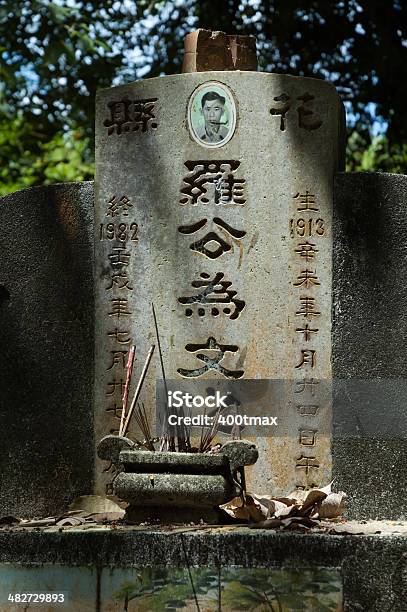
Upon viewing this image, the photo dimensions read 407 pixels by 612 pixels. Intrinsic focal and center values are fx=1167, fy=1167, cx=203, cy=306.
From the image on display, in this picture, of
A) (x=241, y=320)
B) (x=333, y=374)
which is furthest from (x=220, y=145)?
(x=333, y=374)

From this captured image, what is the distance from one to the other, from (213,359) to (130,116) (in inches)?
52.6

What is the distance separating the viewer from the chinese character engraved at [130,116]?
235 inches

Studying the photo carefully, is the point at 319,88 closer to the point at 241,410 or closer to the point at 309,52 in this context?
the point at 241,410

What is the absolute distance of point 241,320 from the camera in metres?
5.75

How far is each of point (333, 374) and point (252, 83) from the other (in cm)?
152

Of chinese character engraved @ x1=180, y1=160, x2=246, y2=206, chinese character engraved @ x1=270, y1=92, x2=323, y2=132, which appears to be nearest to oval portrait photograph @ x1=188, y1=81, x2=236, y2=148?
chinese character engraved @ x1=180, y1=160, x2=246, y2=206

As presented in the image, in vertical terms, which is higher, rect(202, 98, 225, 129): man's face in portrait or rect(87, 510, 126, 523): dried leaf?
rect(202, 98, 225, 129): man's face in portrait

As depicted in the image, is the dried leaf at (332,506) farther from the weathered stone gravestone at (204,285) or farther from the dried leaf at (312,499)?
the weathered stone gravestone at (204,285)

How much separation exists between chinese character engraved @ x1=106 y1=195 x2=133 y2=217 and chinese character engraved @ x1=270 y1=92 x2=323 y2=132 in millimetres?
858

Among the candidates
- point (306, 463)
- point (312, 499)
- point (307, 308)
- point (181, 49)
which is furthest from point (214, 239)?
point (181, 49)

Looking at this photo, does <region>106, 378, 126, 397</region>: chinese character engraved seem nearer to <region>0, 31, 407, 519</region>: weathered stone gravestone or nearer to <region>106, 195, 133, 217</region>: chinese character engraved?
<region>0, 31, 407, 519</region>: weathered stone gravestone

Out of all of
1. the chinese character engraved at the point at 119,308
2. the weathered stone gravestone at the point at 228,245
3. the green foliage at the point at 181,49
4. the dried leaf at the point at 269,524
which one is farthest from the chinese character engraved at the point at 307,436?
the green foliage at the point at 181,49

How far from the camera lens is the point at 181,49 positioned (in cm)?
1080

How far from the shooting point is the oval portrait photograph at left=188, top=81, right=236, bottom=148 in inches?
231
